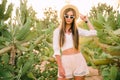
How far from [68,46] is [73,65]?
0.71 feet

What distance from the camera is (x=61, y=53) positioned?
10.5 ft

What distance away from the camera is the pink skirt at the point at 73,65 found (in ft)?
10.4

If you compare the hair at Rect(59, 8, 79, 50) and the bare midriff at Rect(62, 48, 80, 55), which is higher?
the hair at Rect(59, 8, 79, 50)

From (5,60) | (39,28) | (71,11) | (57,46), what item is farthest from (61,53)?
(39,28)

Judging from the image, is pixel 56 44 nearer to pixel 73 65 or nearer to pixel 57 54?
pixel 57 54

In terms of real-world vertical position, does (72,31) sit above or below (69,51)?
above

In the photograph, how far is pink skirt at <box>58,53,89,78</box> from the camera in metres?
3.18

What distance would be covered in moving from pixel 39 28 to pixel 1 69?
934 millimetres

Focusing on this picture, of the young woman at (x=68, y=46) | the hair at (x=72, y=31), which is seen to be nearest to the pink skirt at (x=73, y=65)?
the young woman at (x=68, y=46)

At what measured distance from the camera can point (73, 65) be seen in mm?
3211

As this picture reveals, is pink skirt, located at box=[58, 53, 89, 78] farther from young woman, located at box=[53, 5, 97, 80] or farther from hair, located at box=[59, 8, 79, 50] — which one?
hair, located at box=[59, 8, 79, 50]

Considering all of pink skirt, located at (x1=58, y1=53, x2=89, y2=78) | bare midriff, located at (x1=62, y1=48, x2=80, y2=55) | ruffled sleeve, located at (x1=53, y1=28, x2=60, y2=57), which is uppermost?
ruffled sleeve, located at (x1=53, y1=28, x2=60, y2=57)

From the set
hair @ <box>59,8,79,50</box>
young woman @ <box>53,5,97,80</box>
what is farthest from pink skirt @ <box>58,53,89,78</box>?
hair @ <box>59,8,79,50</box>

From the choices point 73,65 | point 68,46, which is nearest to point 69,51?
point 68,46
